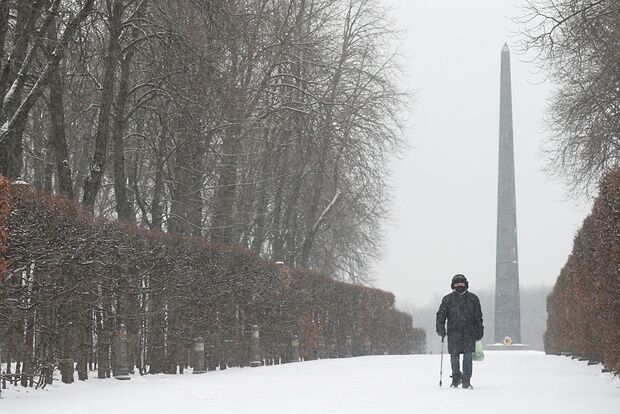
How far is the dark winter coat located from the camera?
14.9 metres

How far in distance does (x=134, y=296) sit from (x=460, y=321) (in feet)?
16.8

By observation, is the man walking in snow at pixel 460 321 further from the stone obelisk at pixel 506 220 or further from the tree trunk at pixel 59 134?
the stone obelisk at pixel 506 220

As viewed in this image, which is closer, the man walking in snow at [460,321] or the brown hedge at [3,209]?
the brown hedge at [3,209]

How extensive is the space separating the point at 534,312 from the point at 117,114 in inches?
4539

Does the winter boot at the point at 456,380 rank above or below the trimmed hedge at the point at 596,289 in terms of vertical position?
below

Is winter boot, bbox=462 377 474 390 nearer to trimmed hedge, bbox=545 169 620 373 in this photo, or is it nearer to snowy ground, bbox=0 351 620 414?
snowy ground, bbox=0 351 620 414

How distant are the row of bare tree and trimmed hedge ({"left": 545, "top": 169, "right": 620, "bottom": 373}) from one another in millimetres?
6725

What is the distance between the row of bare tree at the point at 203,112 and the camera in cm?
1827

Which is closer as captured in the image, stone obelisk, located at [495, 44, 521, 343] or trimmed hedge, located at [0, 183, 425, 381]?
trimmed hedge, located at [0, 183, 425, 381]

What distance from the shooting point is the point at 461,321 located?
15109 millimetres

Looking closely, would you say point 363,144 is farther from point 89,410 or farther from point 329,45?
point 89,410

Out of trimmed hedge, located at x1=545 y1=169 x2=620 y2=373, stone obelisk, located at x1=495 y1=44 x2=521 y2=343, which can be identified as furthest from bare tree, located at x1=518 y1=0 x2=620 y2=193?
stone obelisk, located at x1=495 y1=44 x2=521 y2=343

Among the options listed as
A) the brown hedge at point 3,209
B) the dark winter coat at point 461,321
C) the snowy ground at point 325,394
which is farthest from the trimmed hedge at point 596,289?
the brown hedge at point 3,209

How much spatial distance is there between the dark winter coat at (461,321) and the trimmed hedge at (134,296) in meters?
4.79
